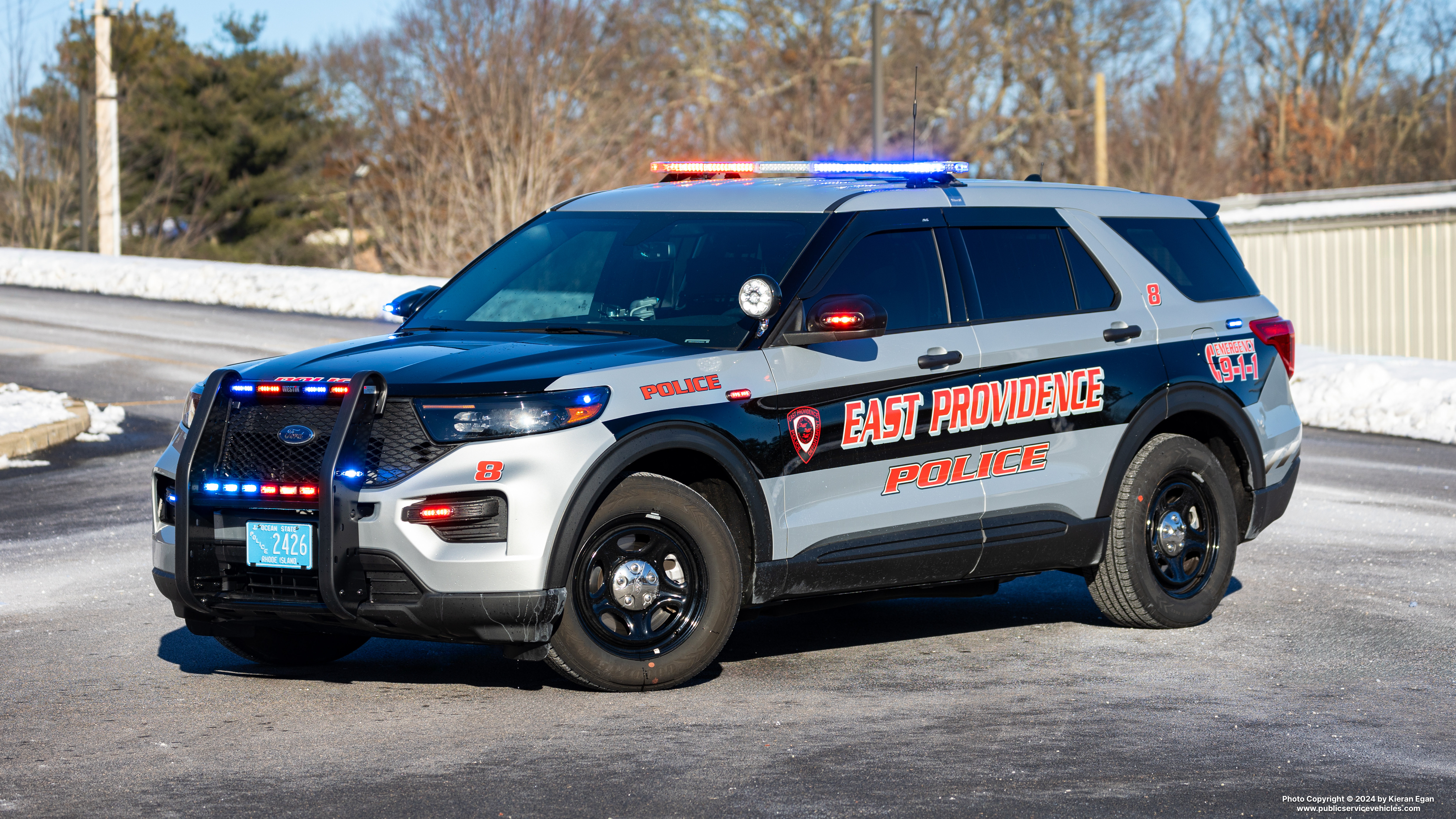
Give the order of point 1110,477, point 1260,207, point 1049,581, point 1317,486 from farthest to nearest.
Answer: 1. point 1260,207
2. point 1317,486
3. point 1049,581
4. point 1110,477

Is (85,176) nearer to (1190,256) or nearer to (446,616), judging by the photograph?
(1190,256)

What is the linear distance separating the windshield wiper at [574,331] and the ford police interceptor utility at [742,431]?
1.5 inches

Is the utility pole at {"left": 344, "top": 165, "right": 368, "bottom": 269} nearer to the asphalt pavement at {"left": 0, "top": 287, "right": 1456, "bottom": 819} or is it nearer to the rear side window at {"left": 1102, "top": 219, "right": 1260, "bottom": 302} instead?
the asphalt pavement at {"left": 0, "top": 287, "right": 1456, "bottom": 819}

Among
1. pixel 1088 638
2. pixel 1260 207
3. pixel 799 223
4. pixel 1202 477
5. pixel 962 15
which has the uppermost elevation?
pixel 962 15

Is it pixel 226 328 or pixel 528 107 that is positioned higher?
pixel 528 107

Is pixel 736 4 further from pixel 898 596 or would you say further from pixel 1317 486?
pixel 898 596

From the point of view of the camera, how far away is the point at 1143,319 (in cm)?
774

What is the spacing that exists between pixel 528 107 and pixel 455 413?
92.2 ft

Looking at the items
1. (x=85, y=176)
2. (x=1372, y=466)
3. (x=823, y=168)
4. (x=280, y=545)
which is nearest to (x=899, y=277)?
(x=823, y=168)

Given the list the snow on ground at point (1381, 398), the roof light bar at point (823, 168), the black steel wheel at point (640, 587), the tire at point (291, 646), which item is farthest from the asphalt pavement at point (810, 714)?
the snow on ground at point (1381, 398)

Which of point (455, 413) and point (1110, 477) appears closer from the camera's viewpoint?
point (455, 413)

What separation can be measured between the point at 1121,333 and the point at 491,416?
3.15 metres

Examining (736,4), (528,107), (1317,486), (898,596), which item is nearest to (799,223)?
(898,596)

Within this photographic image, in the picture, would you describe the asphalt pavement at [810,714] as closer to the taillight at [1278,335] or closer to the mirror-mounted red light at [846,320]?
the taillight at [1278,335]
